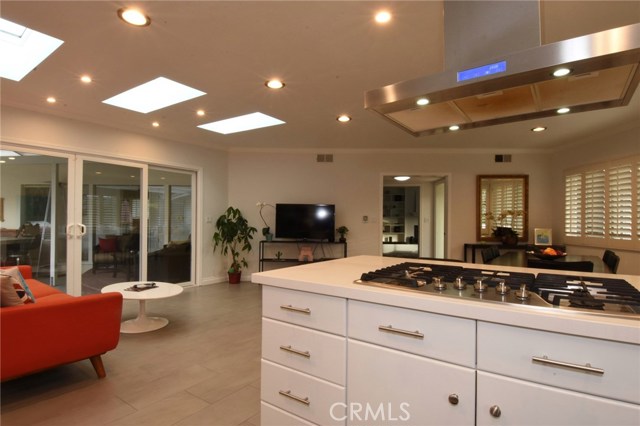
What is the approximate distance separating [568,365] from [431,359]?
391 mm

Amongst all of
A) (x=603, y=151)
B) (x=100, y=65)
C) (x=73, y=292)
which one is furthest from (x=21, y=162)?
(x=603, y=151)

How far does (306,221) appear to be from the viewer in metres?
5.79

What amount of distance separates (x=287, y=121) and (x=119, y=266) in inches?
128

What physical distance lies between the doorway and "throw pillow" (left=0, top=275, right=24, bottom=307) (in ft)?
21.3

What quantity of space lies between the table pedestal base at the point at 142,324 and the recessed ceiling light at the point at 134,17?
275 centimetres

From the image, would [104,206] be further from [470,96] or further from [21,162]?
[470,96]

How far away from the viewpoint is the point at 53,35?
2273 millimetres

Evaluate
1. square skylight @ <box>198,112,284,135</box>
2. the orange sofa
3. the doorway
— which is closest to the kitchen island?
the orange sofa

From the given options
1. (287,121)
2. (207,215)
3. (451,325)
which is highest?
(287,121)

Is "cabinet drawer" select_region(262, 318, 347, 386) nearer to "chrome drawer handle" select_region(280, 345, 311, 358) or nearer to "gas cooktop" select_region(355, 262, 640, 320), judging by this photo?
"chrome drawer handle" select_region(280, 345, 311, 358)

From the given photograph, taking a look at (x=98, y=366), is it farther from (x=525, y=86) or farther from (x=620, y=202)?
(x=620, y=202)

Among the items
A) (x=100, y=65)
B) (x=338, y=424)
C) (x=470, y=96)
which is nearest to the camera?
(x=338, y=424)

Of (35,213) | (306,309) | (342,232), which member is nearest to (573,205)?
(342,232)

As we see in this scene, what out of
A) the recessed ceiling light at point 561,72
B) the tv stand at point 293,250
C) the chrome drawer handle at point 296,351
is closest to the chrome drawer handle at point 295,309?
the chrome drawer handle at point 296,351
